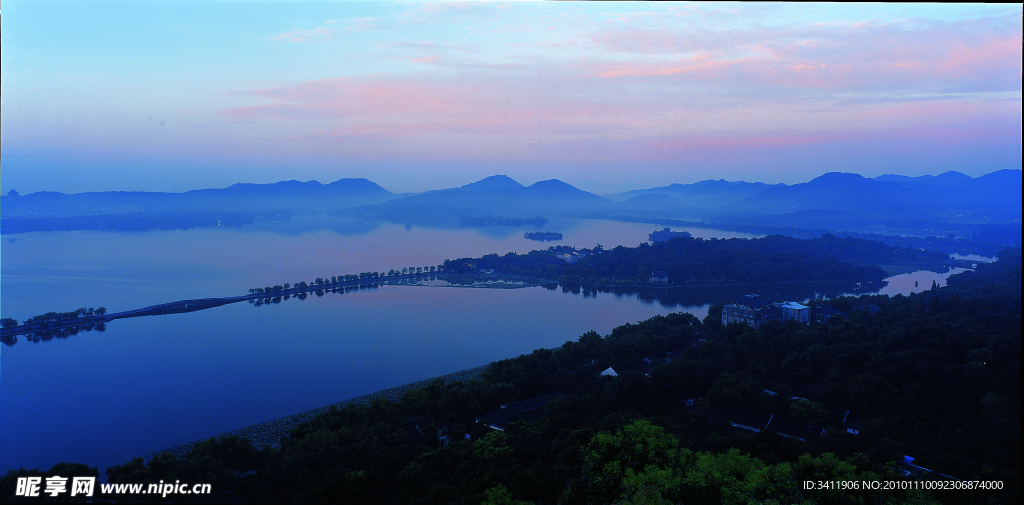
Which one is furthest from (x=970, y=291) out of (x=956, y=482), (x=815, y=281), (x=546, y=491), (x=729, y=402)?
(x=546, y=491)

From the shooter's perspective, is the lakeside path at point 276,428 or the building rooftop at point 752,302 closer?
the lakeside path at point 276,428

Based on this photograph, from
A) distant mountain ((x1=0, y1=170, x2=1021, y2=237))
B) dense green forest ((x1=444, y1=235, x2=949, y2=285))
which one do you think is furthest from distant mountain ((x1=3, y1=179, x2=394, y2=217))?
dense green forest ((x1=444, y1=235, x2=949, y2=285))

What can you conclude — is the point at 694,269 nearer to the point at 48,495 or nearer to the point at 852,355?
the point at 852,355

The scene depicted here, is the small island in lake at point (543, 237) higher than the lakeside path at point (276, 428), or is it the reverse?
the small island in lake at point (543, 237)

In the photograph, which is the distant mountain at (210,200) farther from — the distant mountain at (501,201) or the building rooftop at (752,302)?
the building rooftop at (752,302)

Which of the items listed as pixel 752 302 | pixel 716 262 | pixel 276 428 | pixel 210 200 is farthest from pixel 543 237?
pixel 210 200

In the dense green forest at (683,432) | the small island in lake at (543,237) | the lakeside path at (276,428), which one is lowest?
the lakeside path at (276,428)

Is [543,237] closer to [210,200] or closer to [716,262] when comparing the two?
[716,262]

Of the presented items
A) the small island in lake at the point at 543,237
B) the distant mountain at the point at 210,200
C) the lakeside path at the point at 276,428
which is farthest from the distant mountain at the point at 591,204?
the lakeside path at the point at 276,428
